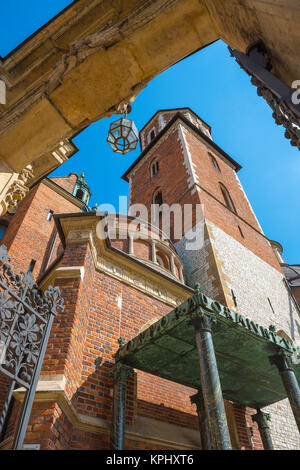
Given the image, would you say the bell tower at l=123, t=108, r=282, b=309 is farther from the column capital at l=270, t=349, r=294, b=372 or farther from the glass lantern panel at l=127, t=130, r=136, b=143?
the glass lantern panel at l=127, t=130, r=136, b=143

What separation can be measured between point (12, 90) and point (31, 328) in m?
2.96

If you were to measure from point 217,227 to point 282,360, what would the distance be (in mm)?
8310

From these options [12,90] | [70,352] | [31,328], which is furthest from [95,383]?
[12,90]

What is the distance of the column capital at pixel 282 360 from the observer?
20.0 ft

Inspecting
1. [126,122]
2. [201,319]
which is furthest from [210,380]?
[126,122]

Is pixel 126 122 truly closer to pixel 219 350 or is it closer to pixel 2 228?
pixel 219 350

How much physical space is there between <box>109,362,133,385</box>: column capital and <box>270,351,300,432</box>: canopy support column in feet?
9.52

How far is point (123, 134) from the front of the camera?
621 cm

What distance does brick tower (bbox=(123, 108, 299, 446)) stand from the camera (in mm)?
11537

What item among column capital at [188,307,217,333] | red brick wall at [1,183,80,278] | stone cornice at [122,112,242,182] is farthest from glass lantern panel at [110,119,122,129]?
stone cornice at [122,112,242,182]

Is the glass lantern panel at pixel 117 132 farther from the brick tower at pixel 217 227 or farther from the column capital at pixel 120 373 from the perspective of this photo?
the brick tower at pixel 217 227

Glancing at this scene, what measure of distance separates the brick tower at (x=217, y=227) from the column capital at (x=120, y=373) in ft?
15.8
